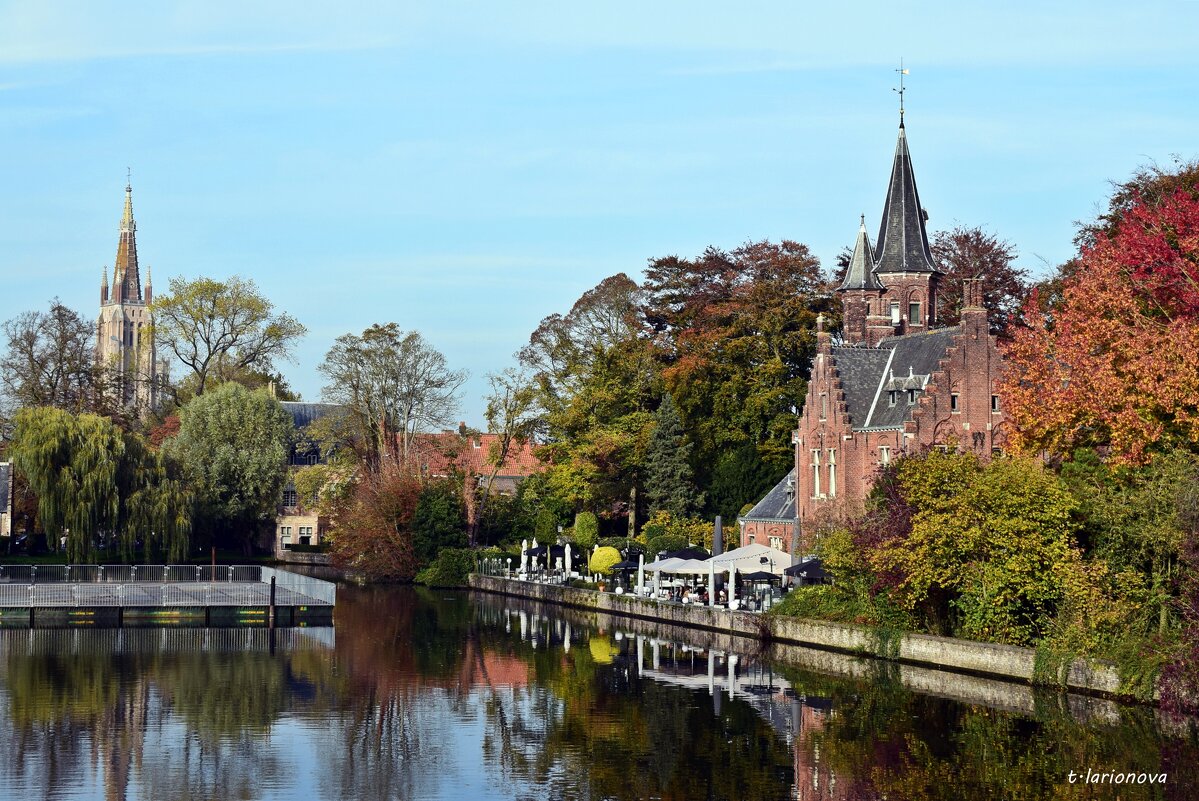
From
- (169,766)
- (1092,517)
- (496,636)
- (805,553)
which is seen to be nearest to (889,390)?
(805,553)

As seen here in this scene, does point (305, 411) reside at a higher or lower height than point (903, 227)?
lower

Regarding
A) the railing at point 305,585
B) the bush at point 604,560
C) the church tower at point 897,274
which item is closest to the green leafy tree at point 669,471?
the bush at point 604,560

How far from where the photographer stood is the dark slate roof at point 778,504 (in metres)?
55.9

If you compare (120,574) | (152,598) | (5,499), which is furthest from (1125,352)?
(5,499)

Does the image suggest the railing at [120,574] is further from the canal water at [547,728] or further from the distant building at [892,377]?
the distant building at [892,377]

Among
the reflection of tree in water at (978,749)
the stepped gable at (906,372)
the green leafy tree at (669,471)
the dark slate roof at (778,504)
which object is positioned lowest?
the reflection of tree in water at (978,749)

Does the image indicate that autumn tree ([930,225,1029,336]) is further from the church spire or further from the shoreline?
the church spire

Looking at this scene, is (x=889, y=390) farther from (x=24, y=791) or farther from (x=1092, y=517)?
(x=24, y=791)

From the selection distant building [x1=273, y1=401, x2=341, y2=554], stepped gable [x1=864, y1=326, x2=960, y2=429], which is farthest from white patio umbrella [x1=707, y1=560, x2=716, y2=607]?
distant building [x1=273, y1=401, x2=341, y2=554]

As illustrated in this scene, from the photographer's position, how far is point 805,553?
1902 inches

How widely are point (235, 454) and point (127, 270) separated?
112 metres

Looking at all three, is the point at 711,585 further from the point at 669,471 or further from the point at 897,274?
the point at 669,471

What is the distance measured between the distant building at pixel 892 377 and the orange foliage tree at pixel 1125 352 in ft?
14.9

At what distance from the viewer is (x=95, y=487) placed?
58.2 metres
